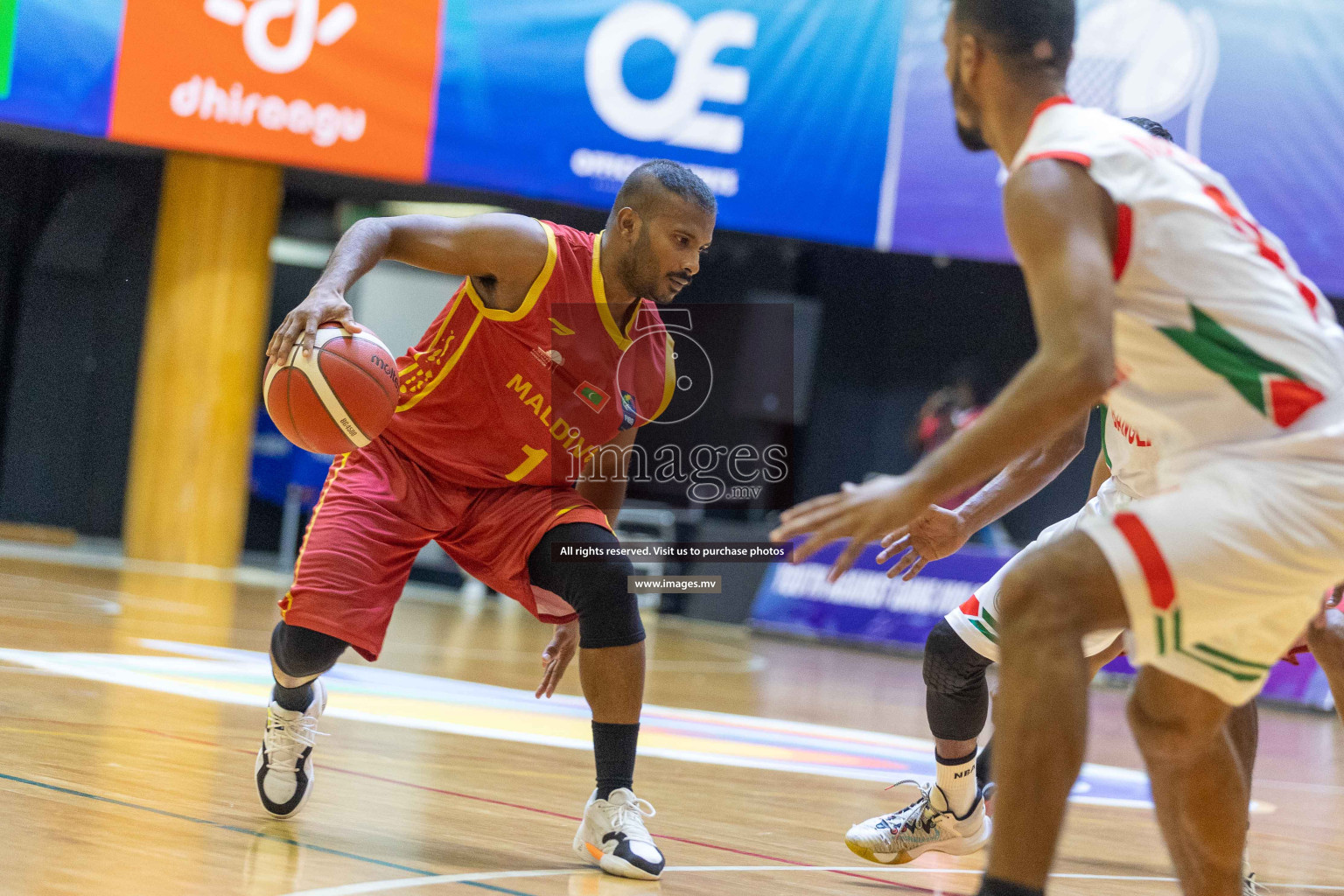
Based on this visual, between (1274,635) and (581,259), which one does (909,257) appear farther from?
(1274,635)

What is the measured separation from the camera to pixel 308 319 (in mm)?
3014

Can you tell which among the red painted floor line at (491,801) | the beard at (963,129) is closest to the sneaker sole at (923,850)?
the red painted floor line at (491,801)

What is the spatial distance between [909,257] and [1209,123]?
4.12 meters

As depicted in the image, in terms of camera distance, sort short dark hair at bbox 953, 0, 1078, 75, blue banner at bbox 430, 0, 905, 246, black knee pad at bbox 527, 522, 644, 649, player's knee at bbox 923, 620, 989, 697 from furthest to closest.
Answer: blue banner at bbox 430, 0, 905, 246, player's knee at bbox 923, 620, 989, 697, black knee pad at bbox 527, 522, 644, 649, short dark hair at bbox 953, 0, 1078, 75

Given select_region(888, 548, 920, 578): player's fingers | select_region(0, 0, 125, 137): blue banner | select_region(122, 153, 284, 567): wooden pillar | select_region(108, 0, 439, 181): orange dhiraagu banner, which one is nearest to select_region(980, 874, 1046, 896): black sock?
select_region(888, 548, 920, 578): player's fingers

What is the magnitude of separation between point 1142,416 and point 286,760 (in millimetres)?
2067

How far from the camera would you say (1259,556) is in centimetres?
211

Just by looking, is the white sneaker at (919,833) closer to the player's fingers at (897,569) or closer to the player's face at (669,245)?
the player's fingers at (897,569)

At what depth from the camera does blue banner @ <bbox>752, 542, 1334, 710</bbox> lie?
31.4 ft

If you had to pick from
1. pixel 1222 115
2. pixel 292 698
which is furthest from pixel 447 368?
pixel 1222 115

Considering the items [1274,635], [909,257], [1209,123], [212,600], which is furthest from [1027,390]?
[909,257]

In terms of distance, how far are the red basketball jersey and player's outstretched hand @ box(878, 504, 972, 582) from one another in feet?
2.76

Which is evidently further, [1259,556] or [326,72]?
[326,72]

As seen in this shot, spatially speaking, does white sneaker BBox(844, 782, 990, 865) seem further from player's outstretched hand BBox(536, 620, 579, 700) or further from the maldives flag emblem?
the maldives flag emblem
